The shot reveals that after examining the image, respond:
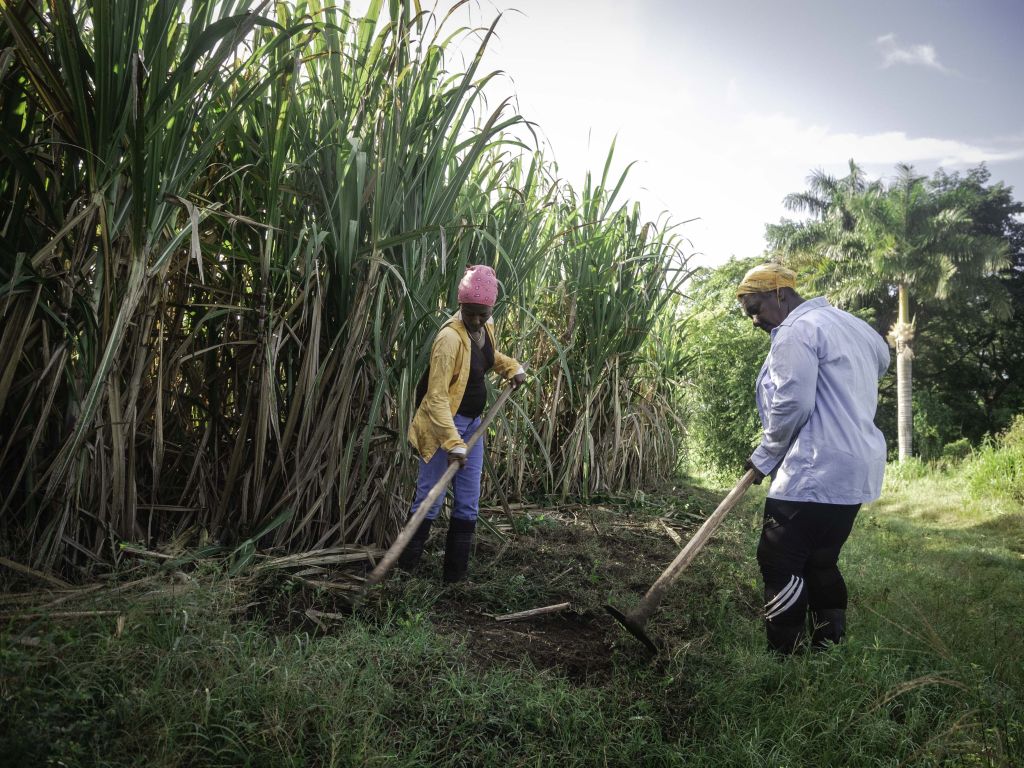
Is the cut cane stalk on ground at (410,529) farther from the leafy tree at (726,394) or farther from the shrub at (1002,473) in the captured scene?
the leafy tree at (726,394)

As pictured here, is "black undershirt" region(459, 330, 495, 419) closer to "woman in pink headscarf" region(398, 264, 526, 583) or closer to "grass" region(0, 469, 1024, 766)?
"woman in pink headscarf" region(398, 264, 526, 583)

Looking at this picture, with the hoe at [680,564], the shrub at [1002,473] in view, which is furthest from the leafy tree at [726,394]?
the hoe at [680,564]

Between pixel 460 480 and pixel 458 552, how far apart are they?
1.08ft

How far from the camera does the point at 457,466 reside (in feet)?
9.57

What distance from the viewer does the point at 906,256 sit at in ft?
78.0

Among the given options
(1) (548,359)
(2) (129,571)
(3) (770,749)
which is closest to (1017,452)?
(1) (548,359)

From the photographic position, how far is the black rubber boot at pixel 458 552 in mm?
3184

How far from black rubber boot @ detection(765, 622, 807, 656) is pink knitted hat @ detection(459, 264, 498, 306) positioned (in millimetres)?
1735

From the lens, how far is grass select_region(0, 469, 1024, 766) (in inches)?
67.6

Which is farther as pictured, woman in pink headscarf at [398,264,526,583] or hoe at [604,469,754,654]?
woman in pink headscarf at [398,264,526,583]

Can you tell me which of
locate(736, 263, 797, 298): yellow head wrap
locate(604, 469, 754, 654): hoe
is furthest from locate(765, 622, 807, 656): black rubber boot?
locate(736, 263, 797, 298): yellow head wrap

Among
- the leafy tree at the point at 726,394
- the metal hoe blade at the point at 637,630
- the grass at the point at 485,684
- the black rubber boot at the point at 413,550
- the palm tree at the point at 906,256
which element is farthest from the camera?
the palm tree at the point at 906,256

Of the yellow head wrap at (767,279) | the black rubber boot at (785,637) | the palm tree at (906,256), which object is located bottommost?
the black rubber boot at (785,637)

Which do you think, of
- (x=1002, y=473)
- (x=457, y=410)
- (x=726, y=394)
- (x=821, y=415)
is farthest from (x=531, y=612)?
(x=726, y=394)
